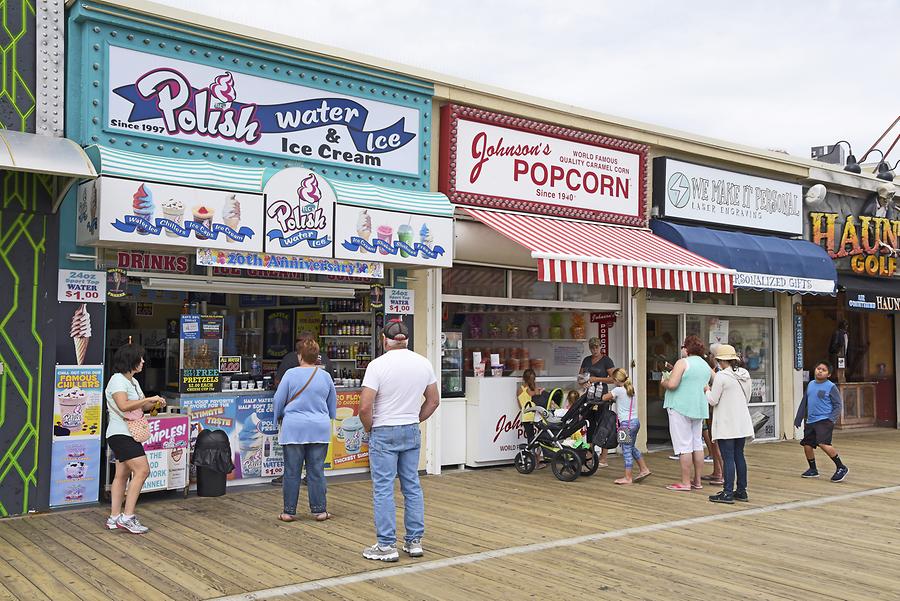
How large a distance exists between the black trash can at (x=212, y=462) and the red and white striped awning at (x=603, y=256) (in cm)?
385

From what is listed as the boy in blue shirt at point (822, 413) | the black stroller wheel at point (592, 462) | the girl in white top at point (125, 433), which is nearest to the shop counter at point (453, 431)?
the black stroller wheel at point (592, 462)

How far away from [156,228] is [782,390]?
11.3m

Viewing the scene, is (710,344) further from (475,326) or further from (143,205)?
(143,205)

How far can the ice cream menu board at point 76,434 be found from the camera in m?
7.97

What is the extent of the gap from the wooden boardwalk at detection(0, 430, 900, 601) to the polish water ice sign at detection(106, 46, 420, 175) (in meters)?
3.62

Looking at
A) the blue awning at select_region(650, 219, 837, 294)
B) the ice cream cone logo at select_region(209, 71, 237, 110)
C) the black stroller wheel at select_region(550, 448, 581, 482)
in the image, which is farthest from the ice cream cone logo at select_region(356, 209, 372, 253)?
the blue awning at select_region(650, 219, 837, 294)

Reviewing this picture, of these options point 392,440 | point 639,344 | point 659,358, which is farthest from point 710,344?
point 392,440

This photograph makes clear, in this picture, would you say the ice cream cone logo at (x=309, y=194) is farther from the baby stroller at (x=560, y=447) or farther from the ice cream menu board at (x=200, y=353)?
the baby stroller at (x=560, y=447)

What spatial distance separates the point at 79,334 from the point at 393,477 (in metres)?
3.51

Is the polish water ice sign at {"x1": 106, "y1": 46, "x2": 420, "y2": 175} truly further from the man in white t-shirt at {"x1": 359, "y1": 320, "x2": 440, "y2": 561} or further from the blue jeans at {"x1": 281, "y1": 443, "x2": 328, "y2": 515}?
the man in white t-shirt at {"x1": 359, "y1": 320, "x2": 440, "y2": 561}

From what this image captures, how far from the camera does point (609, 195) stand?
12602mm

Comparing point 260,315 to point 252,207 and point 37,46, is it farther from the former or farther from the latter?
point 37,46

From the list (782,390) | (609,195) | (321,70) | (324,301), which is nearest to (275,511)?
(324,301)

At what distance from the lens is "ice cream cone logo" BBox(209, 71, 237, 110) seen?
29.2 feet
